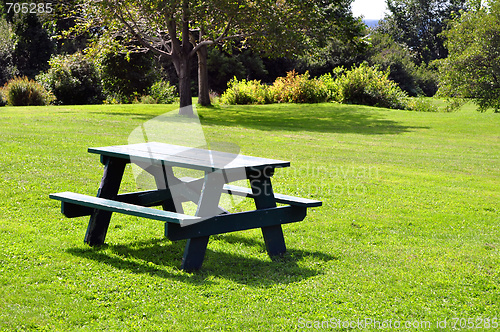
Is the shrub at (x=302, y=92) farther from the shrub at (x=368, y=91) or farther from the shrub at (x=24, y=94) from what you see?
the shrub at (x=24, y=94)

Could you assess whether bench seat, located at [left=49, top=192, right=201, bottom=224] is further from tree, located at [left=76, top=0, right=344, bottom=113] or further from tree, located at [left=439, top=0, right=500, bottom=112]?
tree, located at [left=439, top=0, right=500, bottom=112]

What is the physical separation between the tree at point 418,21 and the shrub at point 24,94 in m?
62.7

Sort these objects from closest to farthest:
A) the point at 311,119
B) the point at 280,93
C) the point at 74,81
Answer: the point at 311,119, the point at 74,81, the point at 280,93

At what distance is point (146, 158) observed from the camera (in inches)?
191

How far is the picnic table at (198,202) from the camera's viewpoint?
4543 millimetres

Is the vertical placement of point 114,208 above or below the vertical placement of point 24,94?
below

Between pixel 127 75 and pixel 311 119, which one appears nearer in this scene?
pixel 311 119

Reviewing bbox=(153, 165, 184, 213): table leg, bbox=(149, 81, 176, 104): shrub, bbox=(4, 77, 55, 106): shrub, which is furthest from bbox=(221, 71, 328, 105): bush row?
bbox=(153, 165, 184, 213): table leg

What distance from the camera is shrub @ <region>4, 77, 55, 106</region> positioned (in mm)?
24109

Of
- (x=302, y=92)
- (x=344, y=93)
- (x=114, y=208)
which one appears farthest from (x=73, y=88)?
(x=114, y=208)

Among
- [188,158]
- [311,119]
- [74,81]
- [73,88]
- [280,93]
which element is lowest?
[311,119]

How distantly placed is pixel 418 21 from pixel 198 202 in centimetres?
8321

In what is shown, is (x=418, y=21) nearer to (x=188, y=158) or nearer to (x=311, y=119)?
(x=311, y=119)

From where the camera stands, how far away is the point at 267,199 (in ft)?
16.2
